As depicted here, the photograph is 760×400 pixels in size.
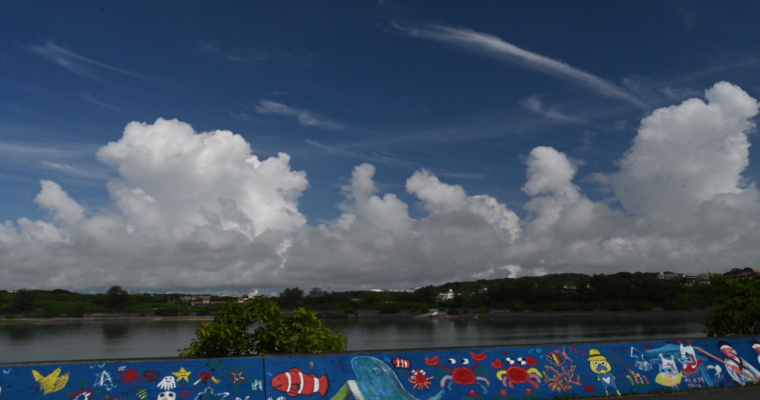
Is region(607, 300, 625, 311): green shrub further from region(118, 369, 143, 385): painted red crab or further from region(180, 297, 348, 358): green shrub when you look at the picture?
region(118, 369, 143, 385): painted red crab

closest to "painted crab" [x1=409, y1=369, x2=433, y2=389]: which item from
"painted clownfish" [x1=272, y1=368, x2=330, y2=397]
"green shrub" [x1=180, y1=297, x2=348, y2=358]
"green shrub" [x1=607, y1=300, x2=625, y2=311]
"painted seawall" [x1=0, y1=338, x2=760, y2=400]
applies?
"painted seawall" [x1=0, y1=338, x2=760, y2=400]

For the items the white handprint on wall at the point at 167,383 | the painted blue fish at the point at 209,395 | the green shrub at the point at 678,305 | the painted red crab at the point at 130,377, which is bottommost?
the painted blue fish at the point at 209,395

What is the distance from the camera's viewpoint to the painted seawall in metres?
10.4

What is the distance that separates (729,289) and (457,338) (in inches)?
2383

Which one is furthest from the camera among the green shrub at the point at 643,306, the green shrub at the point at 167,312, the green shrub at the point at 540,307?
the green shrub at the point at 167,312

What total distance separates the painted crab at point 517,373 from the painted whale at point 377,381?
1.67 m

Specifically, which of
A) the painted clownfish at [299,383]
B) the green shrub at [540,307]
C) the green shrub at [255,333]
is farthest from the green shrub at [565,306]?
the painted clownfish at [299,383]

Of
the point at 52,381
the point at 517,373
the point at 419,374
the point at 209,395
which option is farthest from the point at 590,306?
the point at 52,381

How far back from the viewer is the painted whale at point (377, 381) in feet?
38.2

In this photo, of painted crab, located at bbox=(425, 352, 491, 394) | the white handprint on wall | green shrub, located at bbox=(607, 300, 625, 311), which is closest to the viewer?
the white handprint on wall

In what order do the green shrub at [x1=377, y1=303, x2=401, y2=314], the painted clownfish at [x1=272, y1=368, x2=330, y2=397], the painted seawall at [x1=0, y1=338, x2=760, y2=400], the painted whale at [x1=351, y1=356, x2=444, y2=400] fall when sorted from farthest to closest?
the green shrub at [x1=377, y1=303, x2=401, y2=314] < the painted whale at [x1=351, y1=356, x2=444, y2=400] < the painted clownfish at [x1=272, y1=368, x2=330, y2=397] < the painted seawall at [x1=0, y1=338, x2=760, y2=400]

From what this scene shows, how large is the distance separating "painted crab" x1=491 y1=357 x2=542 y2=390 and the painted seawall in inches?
0.9

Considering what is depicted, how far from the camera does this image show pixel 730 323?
19.0 metres

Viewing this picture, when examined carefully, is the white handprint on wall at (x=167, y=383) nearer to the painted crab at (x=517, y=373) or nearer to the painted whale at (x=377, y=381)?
the painted whale at (x=377, y=381)
